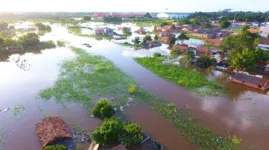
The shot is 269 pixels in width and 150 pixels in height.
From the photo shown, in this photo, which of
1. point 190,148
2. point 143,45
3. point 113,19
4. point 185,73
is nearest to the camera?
point 190,148

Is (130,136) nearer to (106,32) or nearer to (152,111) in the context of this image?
(152,111)

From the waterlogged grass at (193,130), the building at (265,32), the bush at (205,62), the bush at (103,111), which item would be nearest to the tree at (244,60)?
the bush at (205,62)

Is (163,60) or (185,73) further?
(163,60)

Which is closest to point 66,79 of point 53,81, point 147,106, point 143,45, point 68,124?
point 53,81

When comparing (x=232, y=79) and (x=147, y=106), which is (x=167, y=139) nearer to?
(x=147, y=106)

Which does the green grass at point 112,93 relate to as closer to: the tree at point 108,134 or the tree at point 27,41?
the tree at point 108,134

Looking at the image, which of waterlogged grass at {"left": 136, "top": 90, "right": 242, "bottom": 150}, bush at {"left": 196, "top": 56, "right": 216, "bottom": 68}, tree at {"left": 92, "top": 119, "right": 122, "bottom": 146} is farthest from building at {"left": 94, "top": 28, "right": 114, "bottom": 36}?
tree at {"left": 92, "top": 119, "right": 122, "bottom": 146}

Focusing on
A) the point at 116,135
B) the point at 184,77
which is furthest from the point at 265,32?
the point at 116,135
